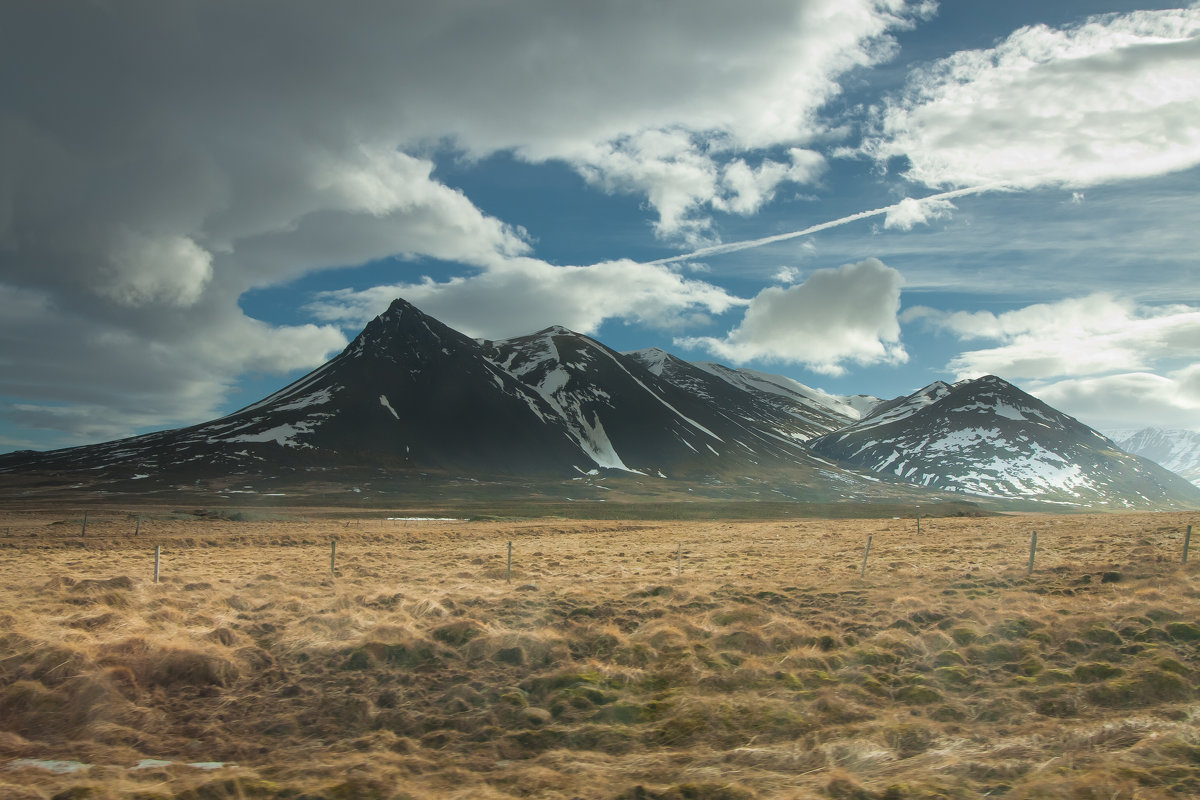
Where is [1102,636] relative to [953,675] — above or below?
above

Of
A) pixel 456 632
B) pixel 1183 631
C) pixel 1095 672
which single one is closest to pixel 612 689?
pixel 456 632

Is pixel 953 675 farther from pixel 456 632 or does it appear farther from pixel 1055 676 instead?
pixel 456 632

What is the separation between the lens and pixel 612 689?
1256 cm

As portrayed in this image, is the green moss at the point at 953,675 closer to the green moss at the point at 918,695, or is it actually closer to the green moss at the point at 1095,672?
the green moss at the point at 918,695

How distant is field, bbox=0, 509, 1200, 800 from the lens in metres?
8.88

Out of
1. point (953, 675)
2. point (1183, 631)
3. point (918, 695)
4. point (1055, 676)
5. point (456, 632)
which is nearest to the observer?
point (918, 695)

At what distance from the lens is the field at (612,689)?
888 centimetres

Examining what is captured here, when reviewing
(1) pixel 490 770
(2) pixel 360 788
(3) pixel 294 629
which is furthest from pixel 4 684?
(1) pixel 490 770

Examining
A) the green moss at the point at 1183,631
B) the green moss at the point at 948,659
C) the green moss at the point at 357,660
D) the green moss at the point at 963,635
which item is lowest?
the green moss at the point at 357,660

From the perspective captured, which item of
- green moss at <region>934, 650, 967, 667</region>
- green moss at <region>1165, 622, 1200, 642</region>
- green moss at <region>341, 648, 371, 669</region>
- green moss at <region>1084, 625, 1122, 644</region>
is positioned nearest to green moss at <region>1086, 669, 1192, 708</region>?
green moss at <region>1084, 625, 1122, 644</region>

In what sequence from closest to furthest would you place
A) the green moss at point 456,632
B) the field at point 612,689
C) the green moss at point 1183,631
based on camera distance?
the field at point 612,689 < the green moss at point 1183,631 < the green moss at point 456,632

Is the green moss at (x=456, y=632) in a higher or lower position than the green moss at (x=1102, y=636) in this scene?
lower

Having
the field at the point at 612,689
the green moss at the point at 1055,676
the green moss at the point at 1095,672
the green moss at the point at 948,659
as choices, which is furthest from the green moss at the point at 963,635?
the green moss at the point at 1095,672

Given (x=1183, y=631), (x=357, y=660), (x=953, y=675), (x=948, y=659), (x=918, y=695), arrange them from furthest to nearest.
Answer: (x=1183, y=631) → (x=948, y=659) → (x=357, y=660) → (x=953, y=675) → (x=918, y=695)
